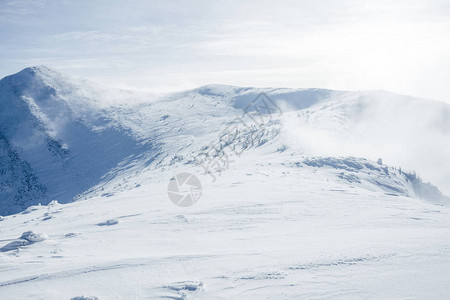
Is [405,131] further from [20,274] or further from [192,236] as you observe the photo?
[20,274]

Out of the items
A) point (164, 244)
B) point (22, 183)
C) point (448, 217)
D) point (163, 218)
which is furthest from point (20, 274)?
point (22, 183)

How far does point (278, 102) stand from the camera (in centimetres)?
6906

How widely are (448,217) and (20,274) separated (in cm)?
1198

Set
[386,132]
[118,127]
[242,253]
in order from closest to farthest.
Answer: [242,253] < [386,132] < [118,127]

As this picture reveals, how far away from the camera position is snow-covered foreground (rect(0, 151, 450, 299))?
534cm

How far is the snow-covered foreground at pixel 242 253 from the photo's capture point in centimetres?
534

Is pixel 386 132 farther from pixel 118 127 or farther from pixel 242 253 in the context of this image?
pixel 118 127

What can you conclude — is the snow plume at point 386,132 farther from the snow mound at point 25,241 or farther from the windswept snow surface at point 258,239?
the snow mound at point 25,241

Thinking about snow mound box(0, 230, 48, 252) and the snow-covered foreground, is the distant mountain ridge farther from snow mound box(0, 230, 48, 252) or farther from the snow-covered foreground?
snow mound box(0, 230, 48, 252)

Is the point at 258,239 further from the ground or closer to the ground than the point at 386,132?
closer to the ground

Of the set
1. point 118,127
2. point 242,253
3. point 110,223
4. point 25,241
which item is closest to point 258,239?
point 242,253

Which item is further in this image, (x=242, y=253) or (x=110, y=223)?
(x=110, y=223)

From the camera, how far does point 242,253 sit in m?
6.82

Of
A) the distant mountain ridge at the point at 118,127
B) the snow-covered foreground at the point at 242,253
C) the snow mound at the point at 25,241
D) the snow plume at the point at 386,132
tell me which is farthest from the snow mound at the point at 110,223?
the distant mountain ridge at the point at 118,127
